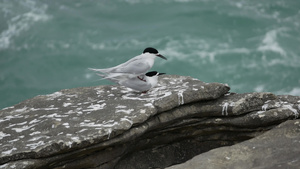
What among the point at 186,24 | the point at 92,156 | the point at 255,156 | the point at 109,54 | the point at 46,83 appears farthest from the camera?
the point at 186,24

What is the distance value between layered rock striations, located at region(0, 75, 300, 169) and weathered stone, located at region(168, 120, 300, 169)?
0.19m

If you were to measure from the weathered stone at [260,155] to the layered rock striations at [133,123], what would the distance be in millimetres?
194

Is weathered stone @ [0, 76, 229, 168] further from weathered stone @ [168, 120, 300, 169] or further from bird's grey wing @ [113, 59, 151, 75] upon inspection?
weathered stone @ [168, 120, 300, 169]

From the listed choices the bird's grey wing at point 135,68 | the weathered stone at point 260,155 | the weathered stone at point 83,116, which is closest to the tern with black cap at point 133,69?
the bird's grey wing at point 135,68

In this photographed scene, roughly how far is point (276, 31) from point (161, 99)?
8.90m

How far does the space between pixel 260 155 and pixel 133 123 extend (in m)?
1.43

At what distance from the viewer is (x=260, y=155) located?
4984 millimetres

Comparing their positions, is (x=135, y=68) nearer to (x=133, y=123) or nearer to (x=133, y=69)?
(x=133, y=69)

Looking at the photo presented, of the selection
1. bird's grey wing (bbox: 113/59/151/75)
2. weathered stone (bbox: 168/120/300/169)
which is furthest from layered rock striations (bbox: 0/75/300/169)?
bird's grey wing (bbox: 113/59/151/75)

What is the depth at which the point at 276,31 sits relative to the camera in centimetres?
1389

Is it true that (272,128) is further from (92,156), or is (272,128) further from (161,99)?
(92,156)

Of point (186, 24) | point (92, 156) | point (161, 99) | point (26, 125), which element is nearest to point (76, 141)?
point (92, 156)

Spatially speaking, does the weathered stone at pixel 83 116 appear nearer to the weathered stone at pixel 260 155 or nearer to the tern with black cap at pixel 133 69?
the tern with black cap at pixel 133 69

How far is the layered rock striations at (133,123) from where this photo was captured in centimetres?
514
